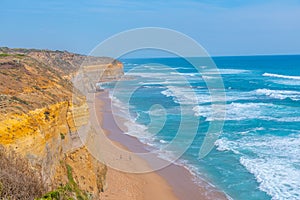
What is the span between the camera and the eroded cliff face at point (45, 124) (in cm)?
895

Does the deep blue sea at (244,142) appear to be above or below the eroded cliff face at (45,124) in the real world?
below

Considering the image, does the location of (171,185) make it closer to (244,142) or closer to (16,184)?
(244,142)

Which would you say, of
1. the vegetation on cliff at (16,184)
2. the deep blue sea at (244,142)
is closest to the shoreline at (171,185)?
the deep blue sea at (244,142)

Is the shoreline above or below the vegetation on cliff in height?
below

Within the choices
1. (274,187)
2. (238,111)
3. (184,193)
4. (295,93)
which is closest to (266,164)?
(274,187)

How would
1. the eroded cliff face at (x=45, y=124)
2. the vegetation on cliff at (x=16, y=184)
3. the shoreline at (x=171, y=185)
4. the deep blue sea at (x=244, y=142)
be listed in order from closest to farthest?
the vegetation on cliff at (x=16, y=184) < the eroded cliff face at (x=45, y=124) < the shoreline at (x=171, y=185) < the deep blue sea at (x=244, y=142)

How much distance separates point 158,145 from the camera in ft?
74.9

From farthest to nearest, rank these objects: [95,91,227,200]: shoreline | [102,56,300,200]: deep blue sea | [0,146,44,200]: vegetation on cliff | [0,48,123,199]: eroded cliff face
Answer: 1. [102,56,300,200]: deep blue sea
2. [95,91,227,200]: shoreline
3. [0,48,123,199]: eroded cliff face
4. [0,146,44,200]: vegetation on cliff

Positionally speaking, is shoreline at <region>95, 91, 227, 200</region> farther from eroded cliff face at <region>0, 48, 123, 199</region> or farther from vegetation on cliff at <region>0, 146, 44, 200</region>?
vegetation on cliff at <region>0, 146, 44, 200</region>

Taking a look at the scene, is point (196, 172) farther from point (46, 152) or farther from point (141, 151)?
point (46, 152)

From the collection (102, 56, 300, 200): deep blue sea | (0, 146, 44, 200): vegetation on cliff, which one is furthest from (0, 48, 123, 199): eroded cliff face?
(102, 56, 300, 200): deep blue sea

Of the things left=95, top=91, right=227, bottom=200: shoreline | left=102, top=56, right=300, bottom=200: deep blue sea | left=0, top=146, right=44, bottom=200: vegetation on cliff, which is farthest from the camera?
left=102, top=56, right=300, bottom=200: deep blue sea

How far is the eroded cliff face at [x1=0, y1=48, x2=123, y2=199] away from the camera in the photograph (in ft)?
29.3

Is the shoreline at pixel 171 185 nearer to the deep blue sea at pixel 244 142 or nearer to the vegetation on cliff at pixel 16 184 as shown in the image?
the deep blue sea at pixel 244 142
